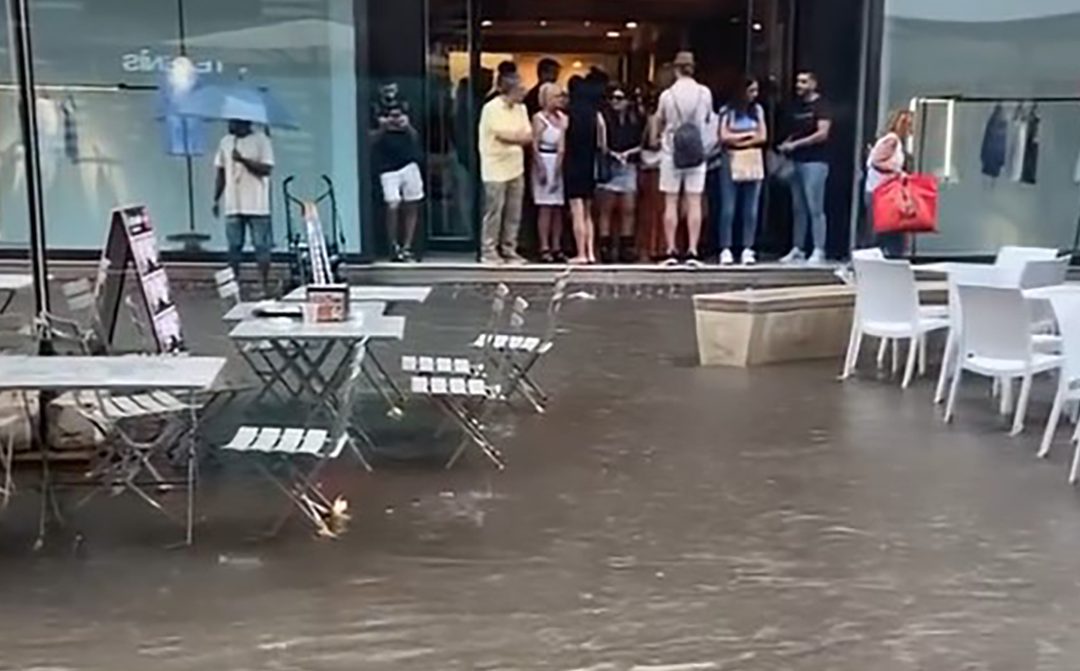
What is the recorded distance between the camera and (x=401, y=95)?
11742mm

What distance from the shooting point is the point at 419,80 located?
38.7ft

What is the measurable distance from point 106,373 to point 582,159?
7.34 metres

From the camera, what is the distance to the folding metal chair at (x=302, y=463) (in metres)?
4.67

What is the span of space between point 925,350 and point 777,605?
4637mm

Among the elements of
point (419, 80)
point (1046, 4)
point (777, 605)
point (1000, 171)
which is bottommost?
point (777, 605)

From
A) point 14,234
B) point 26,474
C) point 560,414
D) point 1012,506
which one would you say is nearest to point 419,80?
point 14,234

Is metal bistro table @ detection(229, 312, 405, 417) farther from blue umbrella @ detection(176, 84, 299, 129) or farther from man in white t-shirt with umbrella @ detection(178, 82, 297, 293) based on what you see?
blue umbrella @ detection(176, 84, 299, 129)

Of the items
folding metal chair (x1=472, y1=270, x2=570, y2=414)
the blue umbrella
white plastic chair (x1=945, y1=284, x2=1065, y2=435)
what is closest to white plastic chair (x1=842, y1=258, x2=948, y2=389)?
white plastic chair (x1=945, y1=284, x2=1065, y2=435)

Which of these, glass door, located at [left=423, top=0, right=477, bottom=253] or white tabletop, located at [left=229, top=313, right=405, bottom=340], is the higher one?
glass door, located at [left=423, top=0, right=477, bottom=253]

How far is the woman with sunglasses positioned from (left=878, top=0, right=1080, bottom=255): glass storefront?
2.28 m

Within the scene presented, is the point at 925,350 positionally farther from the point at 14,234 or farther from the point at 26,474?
the point at 14,234

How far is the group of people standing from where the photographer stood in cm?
1130

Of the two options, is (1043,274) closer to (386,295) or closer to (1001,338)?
(1001,338)

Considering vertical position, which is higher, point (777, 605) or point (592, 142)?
point (592, 142)
